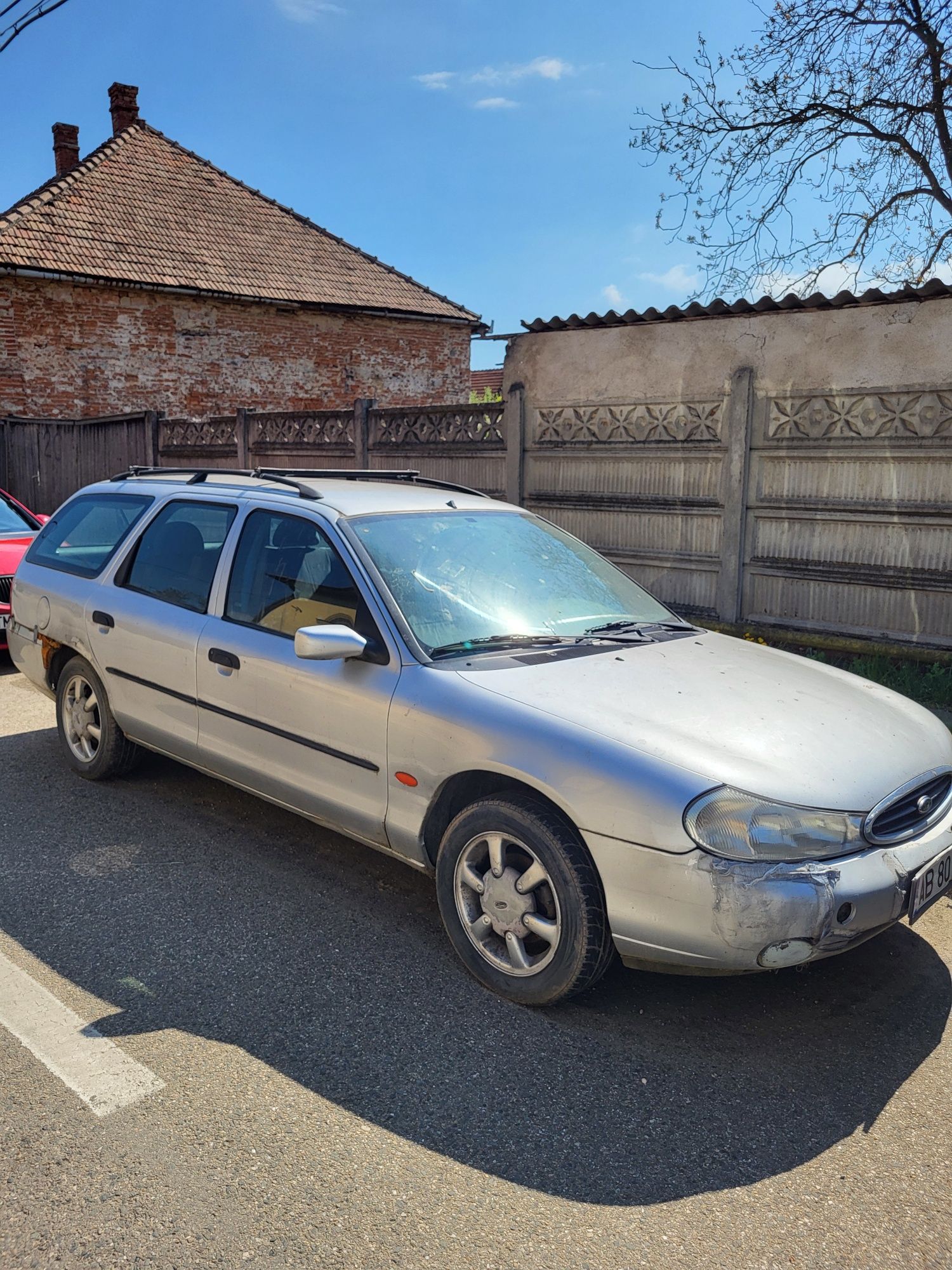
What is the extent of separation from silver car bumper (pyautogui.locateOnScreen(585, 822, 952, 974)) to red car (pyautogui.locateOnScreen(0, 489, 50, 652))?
6420 millimetres

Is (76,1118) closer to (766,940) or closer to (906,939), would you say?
(766,940)

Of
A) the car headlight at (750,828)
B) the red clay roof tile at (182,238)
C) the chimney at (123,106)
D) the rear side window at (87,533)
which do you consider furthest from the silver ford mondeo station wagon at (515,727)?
the chimney at (123,106)

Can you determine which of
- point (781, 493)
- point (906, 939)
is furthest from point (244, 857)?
point (781, 493)

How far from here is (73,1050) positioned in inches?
122

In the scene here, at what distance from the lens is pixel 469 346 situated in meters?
23.8

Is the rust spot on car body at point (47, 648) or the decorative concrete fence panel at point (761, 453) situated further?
the decorative concrete fence panel at point (761, 453)

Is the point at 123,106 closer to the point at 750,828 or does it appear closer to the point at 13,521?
the point at 13,521

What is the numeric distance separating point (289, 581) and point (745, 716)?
6.47 ft

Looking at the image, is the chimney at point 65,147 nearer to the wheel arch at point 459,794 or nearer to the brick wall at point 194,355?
the brick wall at point 194,355

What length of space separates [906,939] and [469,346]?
70.2 feet

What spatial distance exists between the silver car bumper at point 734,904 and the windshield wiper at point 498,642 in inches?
37.5

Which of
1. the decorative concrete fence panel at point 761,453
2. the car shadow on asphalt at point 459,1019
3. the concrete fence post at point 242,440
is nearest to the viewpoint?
the car shadow on asphalt at point 459,1019

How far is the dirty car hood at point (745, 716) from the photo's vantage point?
10.2 feet

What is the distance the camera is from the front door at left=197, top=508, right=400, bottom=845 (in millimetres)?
3834
